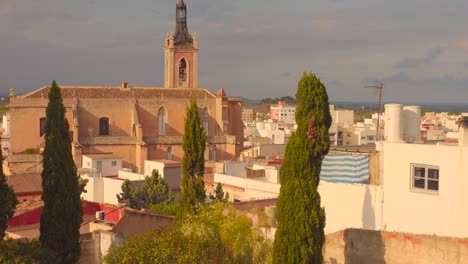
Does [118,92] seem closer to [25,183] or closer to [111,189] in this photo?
[111,189]

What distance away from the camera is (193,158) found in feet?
56.4

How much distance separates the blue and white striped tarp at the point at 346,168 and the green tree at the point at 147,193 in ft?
53.7

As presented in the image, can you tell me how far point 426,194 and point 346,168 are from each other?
312 centimetres

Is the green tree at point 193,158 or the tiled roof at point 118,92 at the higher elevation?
the tiled roof at point 118,92

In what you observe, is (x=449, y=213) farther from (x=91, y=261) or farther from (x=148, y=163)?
(x=148, y=163)

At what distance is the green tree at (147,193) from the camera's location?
33.4m

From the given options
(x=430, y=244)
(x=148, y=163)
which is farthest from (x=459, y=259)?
(x=148, y=163)

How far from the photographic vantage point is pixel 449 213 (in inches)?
563

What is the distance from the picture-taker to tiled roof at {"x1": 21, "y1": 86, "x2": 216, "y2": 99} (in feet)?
172

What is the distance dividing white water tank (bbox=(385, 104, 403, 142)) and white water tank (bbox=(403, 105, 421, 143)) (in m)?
0.22

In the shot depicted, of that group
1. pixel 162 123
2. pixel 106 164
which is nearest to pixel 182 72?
pixel 162 123

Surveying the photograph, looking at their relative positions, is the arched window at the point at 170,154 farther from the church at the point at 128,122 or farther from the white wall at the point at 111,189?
the white wall at the point at 111,189

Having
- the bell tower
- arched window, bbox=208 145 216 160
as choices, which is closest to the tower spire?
the bell tower

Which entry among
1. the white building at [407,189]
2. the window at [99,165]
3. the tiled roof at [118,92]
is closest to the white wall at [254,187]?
the window at [99,165]
